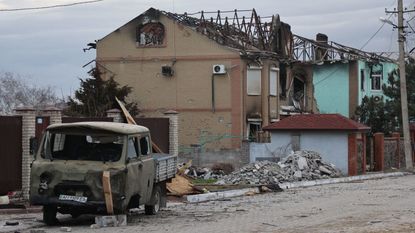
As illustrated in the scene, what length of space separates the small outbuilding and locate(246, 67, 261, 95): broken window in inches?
223

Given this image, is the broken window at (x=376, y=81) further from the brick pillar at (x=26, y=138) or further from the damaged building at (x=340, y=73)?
the brick pillar at (x=26, y=138)

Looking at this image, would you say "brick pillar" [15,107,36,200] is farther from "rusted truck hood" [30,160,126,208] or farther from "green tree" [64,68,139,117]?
"green tree" [64,68,139,117]

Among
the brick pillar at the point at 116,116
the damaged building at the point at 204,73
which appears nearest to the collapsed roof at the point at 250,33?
the damaged building at the point at 204,73

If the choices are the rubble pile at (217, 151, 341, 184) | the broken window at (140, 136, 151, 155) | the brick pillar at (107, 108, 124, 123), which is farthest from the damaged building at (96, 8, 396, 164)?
the broken window at (140, 136, 151, 155)

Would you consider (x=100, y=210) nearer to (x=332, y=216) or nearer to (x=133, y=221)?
(x=133, y=221)

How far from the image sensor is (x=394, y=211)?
58.0ft

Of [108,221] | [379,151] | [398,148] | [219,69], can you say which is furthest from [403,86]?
[108,221]

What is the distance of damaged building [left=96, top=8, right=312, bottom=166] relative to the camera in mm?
42406

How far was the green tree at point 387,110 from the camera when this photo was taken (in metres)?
47.3

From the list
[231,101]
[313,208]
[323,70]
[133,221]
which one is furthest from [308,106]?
[133,221]

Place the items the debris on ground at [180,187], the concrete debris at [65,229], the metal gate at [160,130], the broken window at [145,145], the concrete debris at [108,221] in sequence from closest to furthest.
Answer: the concrete debris at [65,229]
the concrete debris at [108,221]
the broken window at [145,145]
the debris on ground at [180,187]
the metal gate at [160,130]

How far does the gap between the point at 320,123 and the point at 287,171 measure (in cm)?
611

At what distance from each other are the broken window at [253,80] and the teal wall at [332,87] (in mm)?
12766

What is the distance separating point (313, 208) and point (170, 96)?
2548cm
